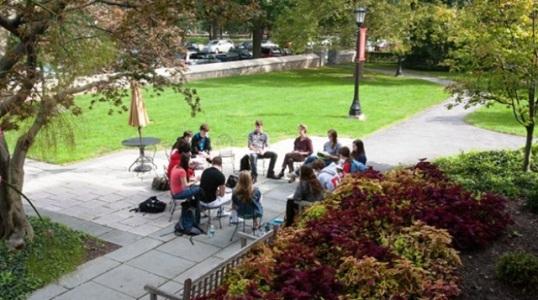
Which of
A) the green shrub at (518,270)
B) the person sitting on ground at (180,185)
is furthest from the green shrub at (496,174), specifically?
the person sitting on ground at (180,185)

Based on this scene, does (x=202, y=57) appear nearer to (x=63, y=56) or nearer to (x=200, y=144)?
(x=200, y=144)

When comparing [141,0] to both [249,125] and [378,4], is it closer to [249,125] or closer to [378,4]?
[249,125]

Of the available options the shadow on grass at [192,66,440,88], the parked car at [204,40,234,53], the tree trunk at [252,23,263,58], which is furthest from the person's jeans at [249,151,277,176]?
the parked car at [204,40,234,53]

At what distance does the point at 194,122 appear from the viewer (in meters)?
17.5

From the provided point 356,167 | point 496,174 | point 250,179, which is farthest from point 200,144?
point 496,174

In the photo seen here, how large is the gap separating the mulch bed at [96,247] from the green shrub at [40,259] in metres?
0.08

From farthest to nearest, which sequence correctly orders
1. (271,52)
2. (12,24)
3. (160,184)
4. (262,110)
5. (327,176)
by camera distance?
1. (271,52)
2. (262,110)
3. (160,184)
4. (327,176)
5. (12,24)

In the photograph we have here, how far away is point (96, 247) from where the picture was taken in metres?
8.00

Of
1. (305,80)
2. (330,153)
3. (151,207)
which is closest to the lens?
(151,207)

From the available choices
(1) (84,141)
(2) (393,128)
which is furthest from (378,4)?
(1) (84,141)

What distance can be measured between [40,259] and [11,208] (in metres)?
0.90

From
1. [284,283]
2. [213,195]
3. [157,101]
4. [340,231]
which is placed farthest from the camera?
[157,101]

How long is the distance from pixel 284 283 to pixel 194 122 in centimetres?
1279

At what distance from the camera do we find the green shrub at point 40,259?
670 cm
